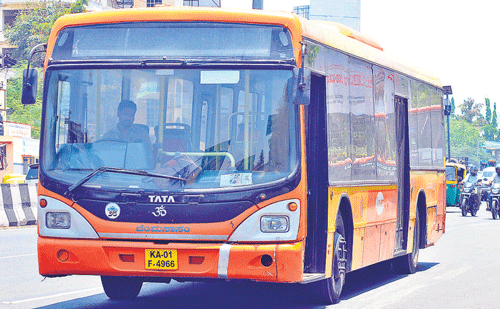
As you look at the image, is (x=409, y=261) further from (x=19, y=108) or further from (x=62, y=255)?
(x=19, y=108)

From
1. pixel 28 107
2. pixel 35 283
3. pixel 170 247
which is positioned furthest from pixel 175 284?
pixel 28 107

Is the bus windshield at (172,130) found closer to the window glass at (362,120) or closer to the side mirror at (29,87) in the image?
the side mirror at (29,87)

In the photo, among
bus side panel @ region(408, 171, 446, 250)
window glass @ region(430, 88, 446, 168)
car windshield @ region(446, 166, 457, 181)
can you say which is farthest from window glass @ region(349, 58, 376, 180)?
car windshield @ region(446, 166, 457, 181)

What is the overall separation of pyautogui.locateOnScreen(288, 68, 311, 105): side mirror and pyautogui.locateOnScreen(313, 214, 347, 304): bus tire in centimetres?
209

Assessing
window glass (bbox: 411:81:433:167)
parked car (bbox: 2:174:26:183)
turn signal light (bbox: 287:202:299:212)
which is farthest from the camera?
parked car (bbox: 2:174:26:183)

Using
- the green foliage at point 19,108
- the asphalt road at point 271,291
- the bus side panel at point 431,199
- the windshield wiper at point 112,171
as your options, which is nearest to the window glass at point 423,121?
the bus side panel at point 431,199

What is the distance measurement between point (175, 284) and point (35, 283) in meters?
1.77

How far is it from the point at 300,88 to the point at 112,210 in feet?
6.44

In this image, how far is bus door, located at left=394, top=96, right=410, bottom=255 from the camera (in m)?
12.5

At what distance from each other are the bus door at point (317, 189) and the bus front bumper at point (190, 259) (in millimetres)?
1007

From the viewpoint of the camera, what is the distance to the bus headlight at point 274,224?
7699 mm

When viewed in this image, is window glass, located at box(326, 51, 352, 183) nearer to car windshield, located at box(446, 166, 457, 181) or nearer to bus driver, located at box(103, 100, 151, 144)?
bus driver, located at box(103, 100, 151, 144)

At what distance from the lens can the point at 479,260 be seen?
15047mm

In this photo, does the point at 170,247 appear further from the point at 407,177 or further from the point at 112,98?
the point at 407,177
